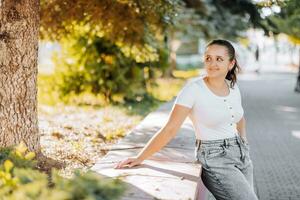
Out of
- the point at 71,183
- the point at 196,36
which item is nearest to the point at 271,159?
the point at 71,183

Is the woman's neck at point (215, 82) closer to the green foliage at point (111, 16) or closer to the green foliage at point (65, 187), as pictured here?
the green foliage at point (65, 187)

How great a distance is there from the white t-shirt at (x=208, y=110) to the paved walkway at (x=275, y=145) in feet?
6.65

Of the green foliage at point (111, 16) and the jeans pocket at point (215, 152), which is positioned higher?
the green foliage at point (111, 16)

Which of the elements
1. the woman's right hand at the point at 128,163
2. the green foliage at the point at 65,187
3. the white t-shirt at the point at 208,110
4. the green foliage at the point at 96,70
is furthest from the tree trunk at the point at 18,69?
the green foliage at the point at 96,70

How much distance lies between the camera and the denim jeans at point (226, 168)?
14.9 ft

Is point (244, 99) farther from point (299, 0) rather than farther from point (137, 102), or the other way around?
point (299, 0)

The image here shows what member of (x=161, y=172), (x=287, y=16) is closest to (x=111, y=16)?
(x=161, y=172)

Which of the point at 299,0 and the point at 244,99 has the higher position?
the point at 299,0

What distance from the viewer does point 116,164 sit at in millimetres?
5035

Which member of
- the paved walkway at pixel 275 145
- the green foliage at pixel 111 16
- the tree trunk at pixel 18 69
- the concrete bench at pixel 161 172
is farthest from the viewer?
the green foliage at pixel 111 16

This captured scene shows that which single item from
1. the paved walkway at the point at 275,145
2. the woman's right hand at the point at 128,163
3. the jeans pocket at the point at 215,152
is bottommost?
the paved walkway at the point at 275,145

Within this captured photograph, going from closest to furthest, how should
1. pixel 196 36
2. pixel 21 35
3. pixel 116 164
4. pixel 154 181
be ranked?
pixel 154 181, pixel 116 164, pixel 21 35, pixel 196 36

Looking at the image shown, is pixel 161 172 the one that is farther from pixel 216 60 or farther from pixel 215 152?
pixel 216 60

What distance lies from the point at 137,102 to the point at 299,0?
9644mm
